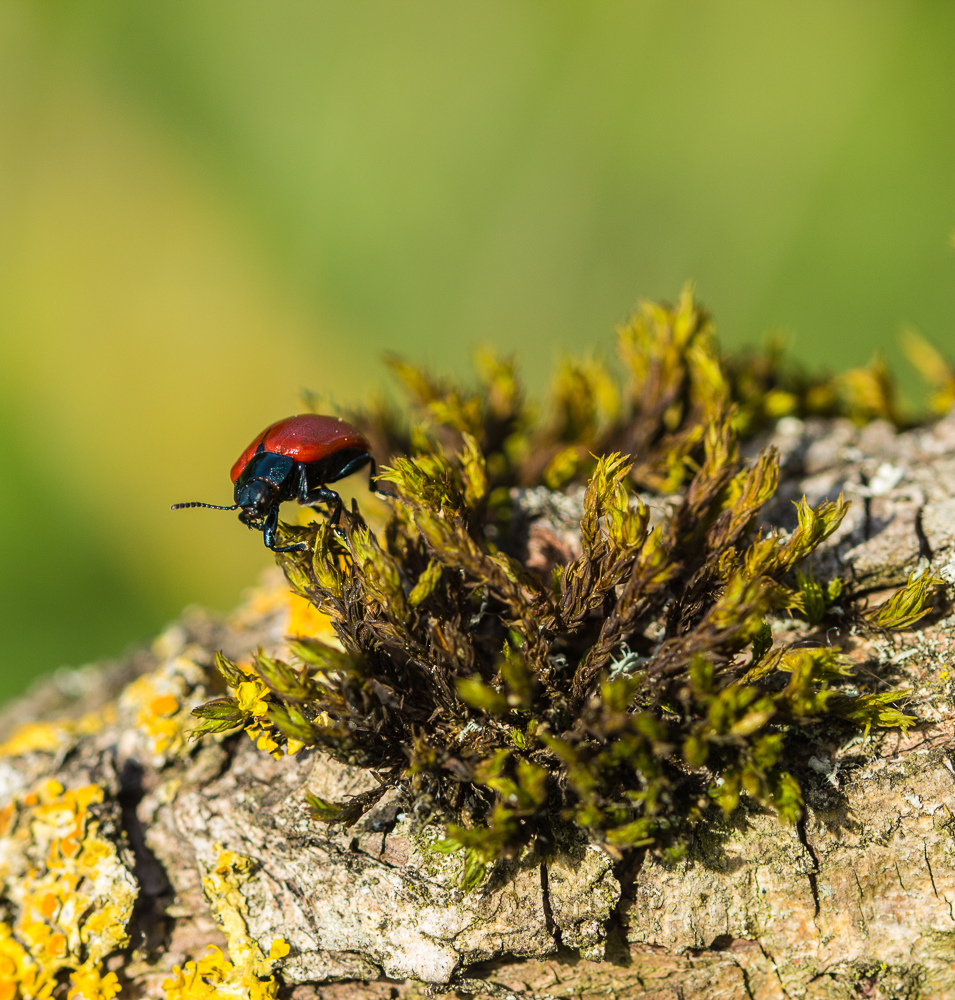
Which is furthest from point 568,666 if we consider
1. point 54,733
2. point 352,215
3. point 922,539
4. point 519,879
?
point 352,215

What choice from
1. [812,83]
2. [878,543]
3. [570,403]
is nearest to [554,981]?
[878,543]

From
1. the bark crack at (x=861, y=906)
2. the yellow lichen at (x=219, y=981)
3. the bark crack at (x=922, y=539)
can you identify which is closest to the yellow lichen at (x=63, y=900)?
the yellow lichen at (x=219, y=981)

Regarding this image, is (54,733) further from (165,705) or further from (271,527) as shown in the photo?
(271,527)

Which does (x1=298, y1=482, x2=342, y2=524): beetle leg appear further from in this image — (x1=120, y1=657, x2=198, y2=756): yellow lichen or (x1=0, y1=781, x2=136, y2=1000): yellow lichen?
(x1=0, y1=781, x2=136, y2=1000): yellow lichen

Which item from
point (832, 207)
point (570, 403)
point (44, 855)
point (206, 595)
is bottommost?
point (44, 855)

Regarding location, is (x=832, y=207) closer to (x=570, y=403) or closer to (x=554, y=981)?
(x=570, y=403)

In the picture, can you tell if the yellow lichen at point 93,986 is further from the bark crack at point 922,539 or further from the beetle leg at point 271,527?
the bark crack at point 922,539
